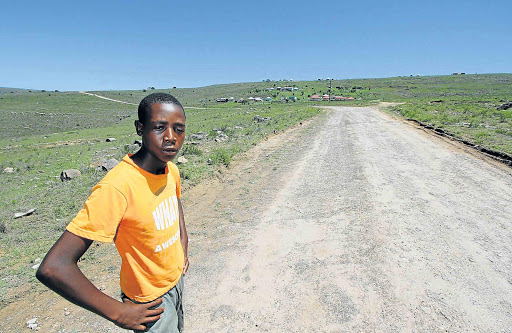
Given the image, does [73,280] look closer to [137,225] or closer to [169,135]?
[137,225]

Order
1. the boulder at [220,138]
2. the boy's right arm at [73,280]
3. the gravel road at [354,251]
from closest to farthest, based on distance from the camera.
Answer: the boy's right arm at [73,280], the gravel road at [354,251], the boulder at [220,138]

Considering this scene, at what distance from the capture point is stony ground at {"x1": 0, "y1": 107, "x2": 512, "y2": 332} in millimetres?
3115

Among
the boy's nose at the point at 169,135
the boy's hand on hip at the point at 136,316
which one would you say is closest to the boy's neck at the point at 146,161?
the boy's nose at the point at 169,135

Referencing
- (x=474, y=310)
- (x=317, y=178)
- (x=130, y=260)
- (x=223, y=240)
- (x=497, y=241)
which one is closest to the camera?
(x=130, y=260)

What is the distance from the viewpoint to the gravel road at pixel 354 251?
123 inches

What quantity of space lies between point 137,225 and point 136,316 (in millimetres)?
461

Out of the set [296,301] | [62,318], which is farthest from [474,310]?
[62,318]

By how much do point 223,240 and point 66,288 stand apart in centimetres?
373

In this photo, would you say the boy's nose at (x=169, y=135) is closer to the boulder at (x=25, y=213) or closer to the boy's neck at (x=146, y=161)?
the boy's neck at (x=146, y=161)

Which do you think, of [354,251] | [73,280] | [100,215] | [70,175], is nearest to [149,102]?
[100,215]

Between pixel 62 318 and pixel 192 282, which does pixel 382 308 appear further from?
pixel 62 318

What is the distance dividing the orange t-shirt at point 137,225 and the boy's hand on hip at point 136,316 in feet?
0.30

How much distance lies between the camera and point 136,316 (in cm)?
150

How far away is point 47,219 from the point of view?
641 cm
